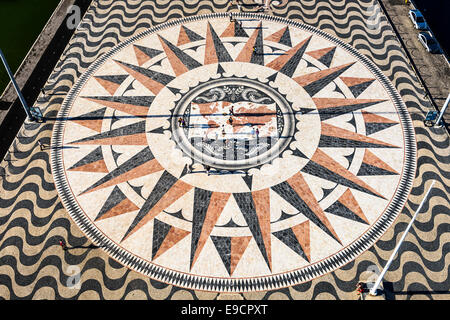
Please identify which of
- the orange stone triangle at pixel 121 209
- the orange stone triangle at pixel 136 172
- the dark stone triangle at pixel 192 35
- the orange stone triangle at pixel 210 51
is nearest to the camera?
the orange stone triangle at pixel 121 209

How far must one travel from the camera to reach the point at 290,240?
21.2 meters

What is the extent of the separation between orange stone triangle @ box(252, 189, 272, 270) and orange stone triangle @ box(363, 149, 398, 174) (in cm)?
636

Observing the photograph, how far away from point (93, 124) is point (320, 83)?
15267 mm

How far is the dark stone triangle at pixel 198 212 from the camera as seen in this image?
69.6 feet

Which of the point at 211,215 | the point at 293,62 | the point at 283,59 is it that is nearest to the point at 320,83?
the point at 293,62

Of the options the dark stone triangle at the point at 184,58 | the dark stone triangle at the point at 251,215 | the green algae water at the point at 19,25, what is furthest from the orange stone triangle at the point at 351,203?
the green algae water at the point at 19,25

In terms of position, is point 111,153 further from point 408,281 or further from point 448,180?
point 448,180

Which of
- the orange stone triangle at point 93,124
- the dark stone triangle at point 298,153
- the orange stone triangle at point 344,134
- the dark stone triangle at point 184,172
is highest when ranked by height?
the orange stone triangle at point 344,134

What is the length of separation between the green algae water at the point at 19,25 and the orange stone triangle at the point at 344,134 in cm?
2317

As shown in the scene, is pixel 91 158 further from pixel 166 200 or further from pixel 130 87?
pixel 130 87

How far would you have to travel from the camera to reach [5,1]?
3722 centimetres

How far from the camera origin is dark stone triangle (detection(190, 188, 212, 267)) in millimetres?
21219

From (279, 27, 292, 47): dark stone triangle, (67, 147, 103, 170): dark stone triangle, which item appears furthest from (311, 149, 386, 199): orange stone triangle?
(67, 147, 103, 170): dark stone triangle

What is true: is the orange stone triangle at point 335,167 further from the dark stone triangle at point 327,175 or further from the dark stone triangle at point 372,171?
the dark stone triangle at point 372,171
